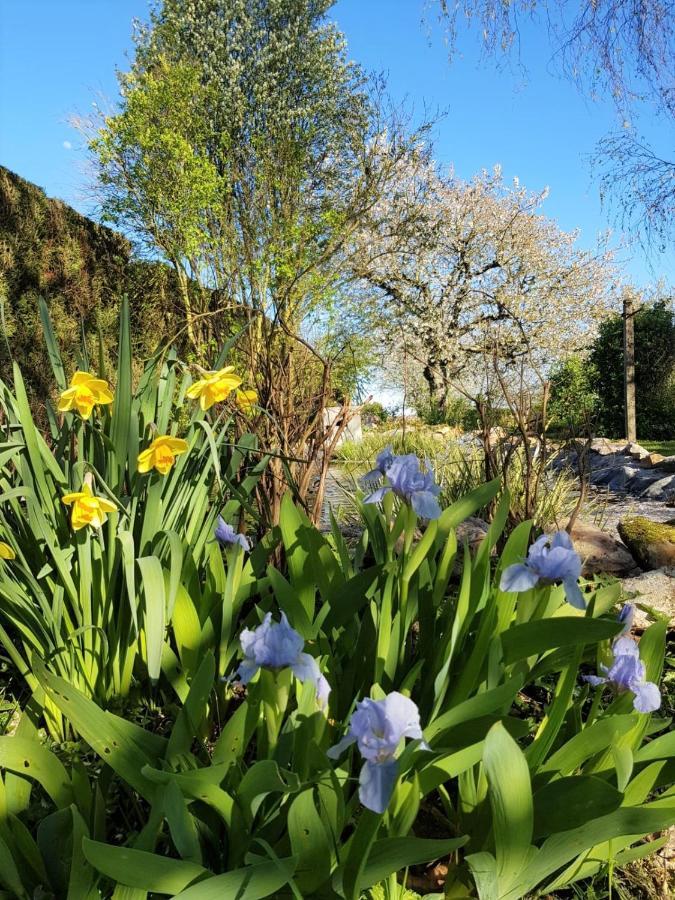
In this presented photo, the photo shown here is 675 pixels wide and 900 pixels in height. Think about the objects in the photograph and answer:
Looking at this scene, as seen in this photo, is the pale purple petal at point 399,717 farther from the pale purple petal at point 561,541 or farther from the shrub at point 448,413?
the shrub at point 448,413

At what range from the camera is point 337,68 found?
38.6 ft

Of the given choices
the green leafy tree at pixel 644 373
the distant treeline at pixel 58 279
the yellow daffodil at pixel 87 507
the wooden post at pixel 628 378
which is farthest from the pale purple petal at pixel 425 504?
the green leafy tree at pixel 644 373

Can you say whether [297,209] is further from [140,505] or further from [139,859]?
[139,859]

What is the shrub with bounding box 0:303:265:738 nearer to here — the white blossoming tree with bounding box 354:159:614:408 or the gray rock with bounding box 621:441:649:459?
the gray rock with bounding box 621:441:649:459

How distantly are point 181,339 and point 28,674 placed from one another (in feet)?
18.8

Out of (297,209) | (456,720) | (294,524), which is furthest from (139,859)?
(297,209)

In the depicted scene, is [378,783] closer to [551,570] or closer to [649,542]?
[551,570]

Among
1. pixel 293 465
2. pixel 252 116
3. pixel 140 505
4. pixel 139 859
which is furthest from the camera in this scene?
pixel 252 116

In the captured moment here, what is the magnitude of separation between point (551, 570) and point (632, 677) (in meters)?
0.24

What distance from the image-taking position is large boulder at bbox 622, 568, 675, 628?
2194 mm

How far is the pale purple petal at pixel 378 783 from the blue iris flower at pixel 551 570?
36 centimetres

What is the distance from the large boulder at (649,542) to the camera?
2830 millimetres

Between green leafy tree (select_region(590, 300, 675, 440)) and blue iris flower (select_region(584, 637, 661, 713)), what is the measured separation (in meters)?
12.9

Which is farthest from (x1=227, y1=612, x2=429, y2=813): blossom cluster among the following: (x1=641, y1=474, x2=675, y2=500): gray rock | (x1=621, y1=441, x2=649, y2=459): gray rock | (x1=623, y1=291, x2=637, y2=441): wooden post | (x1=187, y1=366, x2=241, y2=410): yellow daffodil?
(x1=623, y1=291, x2=637, y2=441): wooden post
